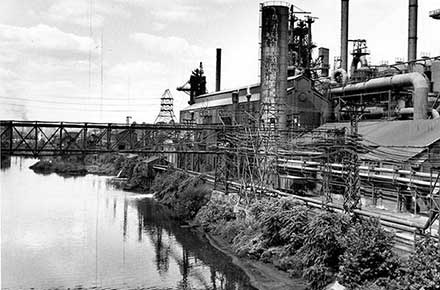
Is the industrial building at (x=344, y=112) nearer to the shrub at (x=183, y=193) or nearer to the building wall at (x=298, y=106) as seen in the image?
the building wall at (x=298, y=106)

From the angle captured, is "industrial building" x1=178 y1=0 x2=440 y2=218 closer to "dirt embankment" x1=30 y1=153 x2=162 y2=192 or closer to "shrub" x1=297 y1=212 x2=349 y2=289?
"shrub" x1=297 y1=212 x2=349 y2=289

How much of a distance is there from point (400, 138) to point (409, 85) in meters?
6.18

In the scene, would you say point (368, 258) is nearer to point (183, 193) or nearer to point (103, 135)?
point (103, 135)

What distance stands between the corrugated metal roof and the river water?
1018 cm

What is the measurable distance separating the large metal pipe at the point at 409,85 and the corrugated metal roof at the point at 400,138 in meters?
1.68

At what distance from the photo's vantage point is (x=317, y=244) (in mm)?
17766

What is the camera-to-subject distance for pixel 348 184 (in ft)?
63.0

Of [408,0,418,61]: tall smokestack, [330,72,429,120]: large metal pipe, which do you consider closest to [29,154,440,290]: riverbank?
[330,72,429,120]: large metal pipe

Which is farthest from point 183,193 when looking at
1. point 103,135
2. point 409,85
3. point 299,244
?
point 409,85

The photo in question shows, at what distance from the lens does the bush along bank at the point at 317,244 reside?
13.3 meters

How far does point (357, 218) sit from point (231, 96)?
32078 millimetres

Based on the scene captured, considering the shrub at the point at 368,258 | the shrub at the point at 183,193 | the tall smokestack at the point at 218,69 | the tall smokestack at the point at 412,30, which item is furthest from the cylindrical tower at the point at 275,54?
the tall smokestack at the point at 218,69

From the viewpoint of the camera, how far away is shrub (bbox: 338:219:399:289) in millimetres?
14414

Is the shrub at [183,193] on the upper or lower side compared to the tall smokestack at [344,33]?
lower
